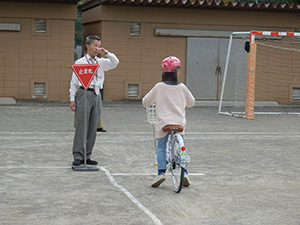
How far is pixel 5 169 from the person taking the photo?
31.6 ft

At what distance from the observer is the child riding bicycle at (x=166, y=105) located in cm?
842

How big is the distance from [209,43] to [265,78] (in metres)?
2.48

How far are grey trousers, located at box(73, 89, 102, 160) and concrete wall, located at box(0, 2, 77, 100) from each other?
13535 millimetres

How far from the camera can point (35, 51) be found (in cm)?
2320

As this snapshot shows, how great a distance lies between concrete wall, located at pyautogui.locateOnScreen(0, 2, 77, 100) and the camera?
23.0 metres

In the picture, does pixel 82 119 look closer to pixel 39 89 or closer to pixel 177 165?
pixel 177 165

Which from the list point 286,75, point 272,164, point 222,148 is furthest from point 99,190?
point 286,75

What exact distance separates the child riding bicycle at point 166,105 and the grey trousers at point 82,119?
61.6 inches

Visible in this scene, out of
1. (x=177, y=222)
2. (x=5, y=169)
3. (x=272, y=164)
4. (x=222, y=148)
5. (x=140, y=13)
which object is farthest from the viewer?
(x=140, y=13)

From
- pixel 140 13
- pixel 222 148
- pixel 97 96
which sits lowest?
pixel 222 148

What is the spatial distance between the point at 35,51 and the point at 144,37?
380cm

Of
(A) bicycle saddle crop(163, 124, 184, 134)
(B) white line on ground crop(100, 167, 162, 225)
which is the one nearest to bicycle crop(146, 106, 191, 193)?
(A) bicycle saddle crop(163, 124, 184, 134)

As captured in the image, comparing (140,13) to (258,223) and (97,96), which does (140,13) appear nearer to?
(97,96)

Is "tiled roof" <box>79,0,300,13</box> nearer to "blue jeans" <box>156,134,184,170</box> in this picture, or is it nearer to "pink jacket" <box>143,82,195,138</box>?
"pink jacket" <box>143,82,195,138</box>
